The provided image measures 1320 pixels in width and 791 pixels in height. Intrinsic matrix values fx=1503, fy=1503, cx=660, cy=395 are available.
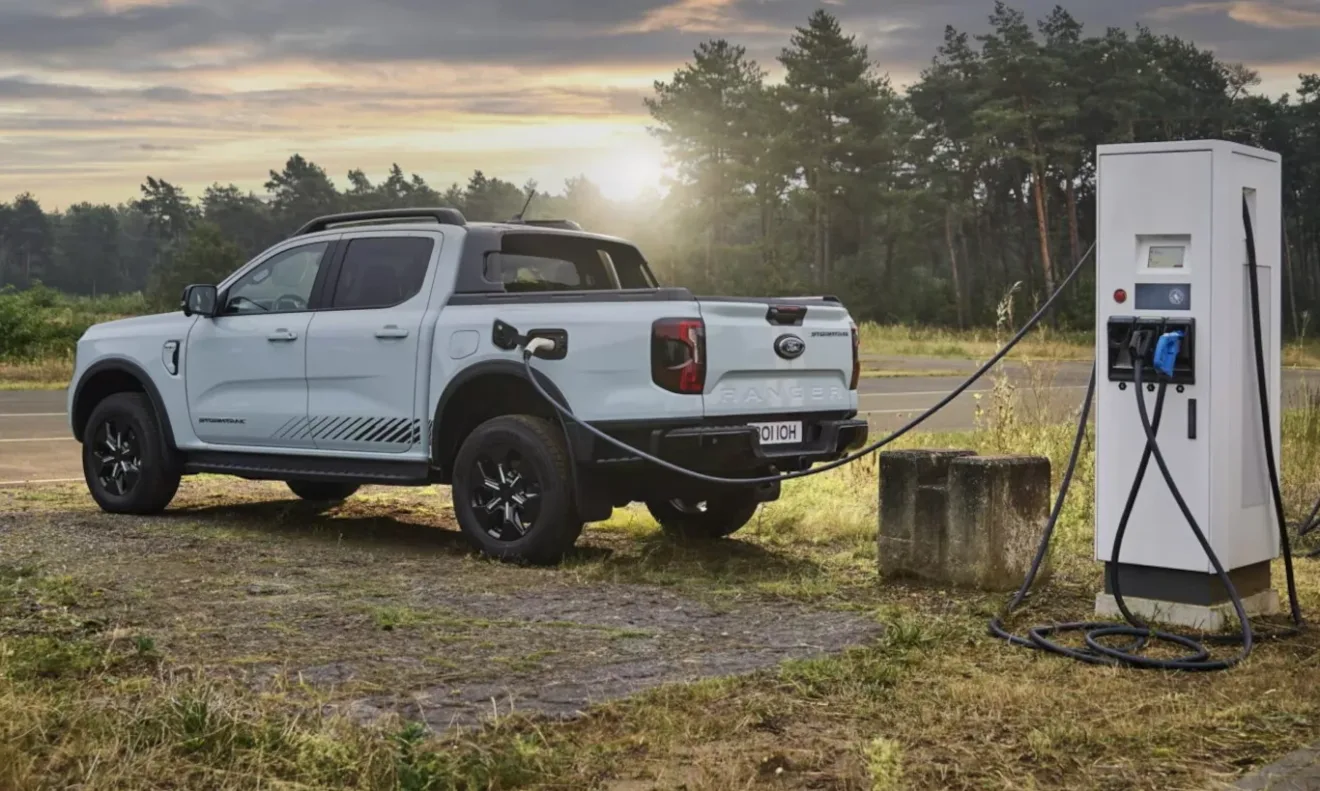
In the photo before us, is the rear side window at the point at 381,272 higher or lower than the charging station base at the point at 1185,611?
higher

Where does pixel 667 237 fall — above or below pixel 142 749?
above

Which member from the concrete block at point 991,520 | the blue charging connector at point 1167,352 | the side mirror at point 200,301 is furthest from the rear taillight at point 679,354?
the side mirror at point 200,301

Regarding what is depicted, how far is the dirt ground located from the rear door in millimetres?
960

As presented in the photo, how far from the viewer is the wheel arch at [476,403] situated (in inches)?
331

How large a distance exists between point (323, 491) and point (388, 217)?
106 inches

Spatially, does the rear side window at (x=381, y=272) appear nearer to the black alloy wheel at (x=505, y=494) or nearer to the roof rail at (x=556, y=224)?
the roof rail at (x=556, y=224)

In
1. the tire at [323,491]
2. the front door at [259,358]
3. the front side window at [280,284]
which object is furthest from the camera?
the tire at [323,491]

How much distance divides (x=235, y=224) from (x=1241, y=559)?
119 m

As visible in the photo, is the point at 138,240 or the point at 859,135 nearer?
the point at 859,135

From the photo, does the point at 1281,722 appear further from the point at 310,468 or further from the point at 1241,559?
the point at 310,468

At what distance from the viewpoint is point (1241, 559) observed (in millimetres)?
6754

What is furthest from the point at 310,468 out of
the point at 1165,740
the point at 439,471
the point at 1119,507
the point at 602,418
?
the point at 1165,740

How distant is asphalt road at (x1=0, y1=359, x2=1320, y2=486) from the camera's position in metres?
12.9

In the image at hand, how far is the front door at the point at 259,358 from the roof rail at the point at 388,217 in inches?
9.1
